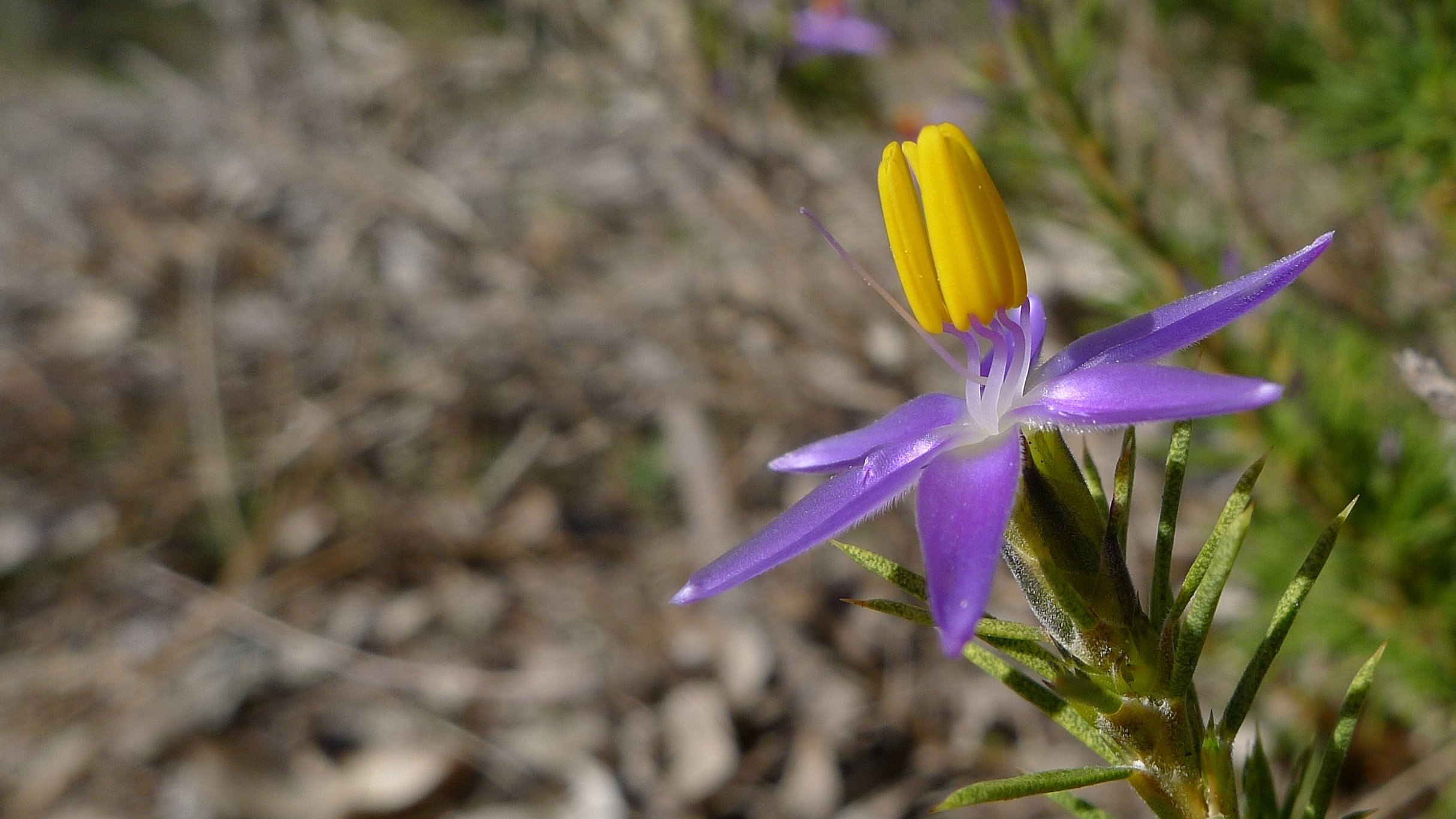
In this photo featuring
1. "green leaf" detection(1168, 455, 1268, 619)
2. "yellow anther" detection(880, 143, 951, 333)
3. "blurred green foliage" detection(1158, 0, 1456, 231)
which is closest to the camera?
"green leaf" detection(1168, 455, 1268, 619)

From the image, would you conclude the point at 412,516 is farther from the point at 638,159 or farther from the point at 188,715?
the point at 638,159

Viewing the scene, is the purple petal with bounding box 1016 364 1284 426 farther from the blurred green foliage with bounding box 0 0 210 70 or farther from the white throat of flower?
the blurred green foliage with bounding box 0 0 210 70

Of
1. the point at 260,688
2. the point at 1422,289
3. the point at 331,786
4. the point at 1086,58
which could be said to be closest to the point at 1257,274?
the point at 1086,58

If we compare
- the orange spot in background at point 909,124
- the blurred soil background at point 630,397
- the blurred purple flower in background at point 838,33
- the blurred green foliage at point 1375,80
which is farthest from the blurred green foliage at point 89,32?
the blurred green foliage at point 1375,80

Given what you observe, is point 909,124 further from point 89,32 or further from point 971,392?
point 89,32

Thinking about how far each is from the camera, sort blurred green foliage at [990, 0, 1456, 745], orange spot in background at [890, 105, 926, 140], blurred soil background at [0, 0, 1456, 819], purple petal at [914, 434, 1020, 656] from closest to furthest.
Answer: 1. purple petal at [914, 434, 1020, 656]
2. blurred green foliage at [990, 0, 1456, 745]
3. blurred soil background at [0, 0, 1456, 819]
4. orange spot in background at [890, 105, 926, 140]

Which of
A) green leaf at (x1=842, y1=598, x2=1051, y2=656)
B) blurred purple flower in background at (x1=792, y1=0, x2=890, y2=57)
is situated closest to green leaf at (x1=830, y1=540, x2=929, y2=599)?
green leaf at (x1=842, y1=598, x2=1051, y2=656)

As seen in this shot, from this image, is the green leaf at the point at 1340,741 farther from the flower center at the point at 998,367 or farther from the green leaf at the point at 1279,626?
the flower center at the point at 998,367
